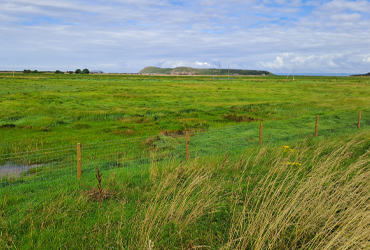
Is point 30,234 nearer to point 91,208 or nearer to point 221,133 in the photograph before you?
point 91,208

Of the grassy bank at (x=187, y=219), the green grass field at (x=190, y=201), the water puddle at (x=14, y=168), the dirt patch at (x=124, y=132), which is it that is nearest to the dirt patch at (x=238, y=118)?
the green grass field at (x=190, y=201)

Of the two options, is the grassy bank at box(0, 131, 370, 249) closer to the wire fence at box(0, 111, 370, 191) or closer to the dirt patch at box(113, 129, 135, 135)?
the wire fence at box(0, 111, 370, 191)

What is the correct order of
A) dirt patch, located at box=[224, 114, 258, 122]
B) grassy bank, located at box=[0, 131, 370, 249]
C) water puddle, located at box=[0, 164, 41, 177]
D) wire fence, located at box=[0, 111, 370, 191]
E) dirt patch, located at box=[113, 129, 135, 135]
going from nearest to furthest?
grassy bank, located at box=[0, 131, 370, 249], wire fence, located at box=[0, 111, 370, 191], water puddle, located at box=[0, 164, 41, 177], dirt patch, located at box=[113, 129, 135, 135], dirt patch, located at box=[224, 114, 258, 122]

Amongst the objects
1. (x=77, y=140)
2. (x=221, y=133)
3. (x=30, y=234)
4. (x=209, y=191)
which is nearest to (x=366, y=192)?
(x=209, y=191)

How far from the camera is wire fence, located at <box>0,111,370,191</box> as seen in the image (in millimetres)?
10828

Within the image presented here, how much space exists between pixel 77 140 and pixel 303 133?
46.7ft

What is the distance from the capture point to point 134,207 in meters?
6.77

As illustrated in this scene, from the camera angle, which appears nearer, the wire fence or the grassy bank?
the grassy bank

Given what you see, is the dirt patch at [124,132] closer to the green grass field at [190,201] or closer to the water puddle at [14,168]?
the green grass field at [190,201]

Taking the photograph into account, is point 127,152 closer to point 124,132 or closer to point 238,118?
point 124,132

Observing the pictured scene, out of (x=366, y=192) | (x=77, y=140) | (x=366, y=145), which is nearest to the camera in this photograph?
(x=366, y=192)

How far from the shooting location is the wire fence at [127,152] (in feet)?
35.5

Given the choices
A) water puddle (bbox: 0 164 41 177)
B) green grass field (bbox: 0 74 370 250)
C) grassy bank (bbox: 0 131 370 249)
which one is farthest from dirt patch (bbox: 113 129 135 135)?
grassy bank (bbox: 0 131 370 249)

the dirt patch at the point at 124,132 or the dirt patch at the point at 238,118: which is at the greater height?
the dirt patch at the point at 238,118
